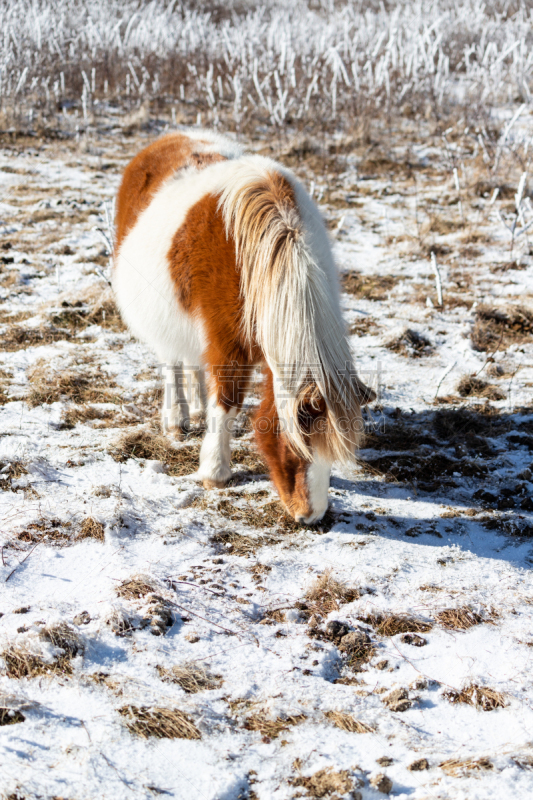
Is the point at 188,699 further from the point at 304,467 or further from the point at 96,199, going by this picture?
the point at 96,199

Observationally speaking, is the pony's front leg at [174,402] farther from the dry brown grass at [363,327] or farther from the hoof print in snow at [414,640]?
the hoof print in snow at [414,640]

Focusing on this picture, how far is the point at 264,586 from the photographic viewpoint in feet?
7.70

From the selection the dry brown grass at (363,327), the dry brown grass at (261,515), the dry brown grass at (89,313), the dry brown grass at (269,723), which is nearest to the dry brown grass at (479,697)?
the dry brown grass at (269,723)

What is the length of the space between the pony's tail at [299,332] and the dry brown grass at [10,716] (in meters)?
1.30

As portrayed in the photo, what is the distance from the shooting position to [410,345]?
14.1 ft

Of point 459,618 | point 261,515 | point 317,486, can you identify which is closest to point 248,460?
point 261,515

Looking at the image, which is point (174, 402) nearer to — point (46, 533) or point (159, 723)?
point (46, 533)

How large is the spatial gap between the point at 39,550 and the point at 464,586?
1.79m

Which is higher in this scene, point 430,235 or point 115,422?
point 430,235

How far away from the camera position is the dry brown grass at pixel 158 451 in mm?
3129

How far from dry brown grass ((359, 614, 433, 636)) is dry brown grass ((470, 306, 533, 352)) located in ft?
8.52

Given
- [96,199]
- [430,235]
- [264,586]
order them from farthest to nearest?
[96,199] < [430,235] < [264,586]

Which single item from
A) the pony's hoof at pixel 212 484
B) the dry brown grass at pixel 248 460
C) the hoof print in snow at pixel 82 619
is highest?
the hoof print in snow at pixel 82 619

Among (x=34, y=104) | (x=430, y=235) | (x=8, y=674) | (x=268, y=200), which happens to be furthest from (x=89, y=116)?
(x=8, y=674)
